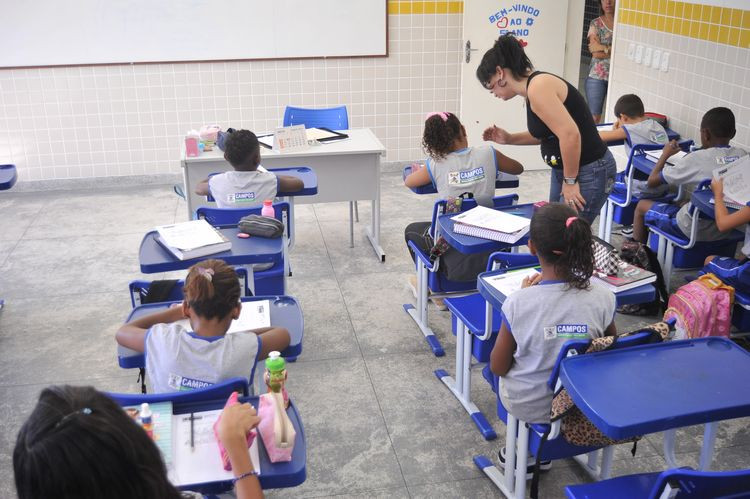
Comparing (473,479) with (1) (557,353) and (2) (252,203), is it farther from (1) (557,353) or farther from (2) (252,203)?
(2) (252,203)

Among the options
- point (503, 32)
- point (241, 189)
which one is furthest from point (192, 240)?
point (503, 32)

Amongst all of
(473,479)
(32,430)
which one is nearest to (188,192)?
(473,479)

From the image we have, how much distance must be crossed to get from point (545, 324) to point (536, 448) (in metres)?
0.48

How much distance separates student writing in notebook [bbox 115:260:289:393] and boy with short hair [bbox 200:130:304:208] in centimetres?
178

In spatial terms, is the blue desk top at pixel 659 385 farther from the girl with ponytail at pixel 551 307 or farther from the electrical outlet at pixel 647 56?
the electrical outlet at pixel 647 56

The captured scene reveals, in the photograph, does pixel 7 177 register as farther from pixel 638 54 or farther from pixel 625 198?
pixel 638 54

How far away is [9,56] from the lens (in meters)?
6.89

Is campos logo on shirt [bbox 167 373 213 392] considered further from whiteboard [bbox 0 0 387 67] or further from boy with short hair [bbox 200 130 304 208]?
whiteboard [bbox 0 0 387 67]

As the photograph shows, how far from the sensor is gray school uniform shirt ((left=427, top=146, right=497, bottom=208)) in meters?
4.22

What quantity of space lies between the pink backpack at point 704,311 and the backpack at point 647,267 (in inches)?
31.1

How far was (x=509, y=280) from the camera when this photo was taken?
9.84ft

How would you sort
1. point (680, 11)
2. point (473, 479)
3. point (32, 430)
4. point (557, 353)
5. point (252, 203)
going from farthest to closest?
point (680, 11) < point (252, 203) < point (473, 479) < point (557, 353) < point (32, 430)

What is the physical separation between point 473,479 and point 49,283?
3333 mm

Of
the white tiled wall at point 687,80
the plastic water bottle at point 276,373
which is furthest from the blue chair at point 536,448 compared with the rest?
the white tiled wall at point 687,80
